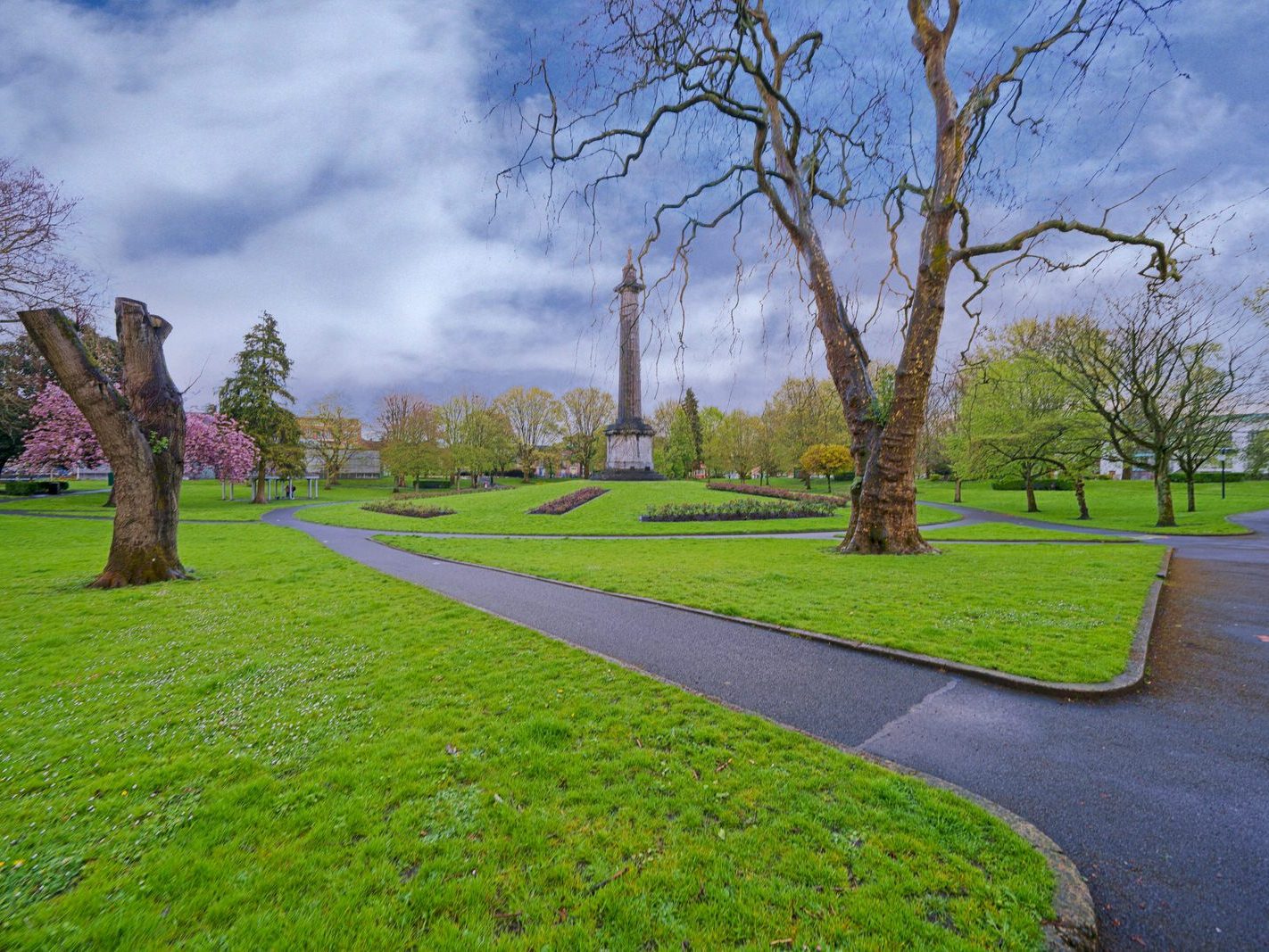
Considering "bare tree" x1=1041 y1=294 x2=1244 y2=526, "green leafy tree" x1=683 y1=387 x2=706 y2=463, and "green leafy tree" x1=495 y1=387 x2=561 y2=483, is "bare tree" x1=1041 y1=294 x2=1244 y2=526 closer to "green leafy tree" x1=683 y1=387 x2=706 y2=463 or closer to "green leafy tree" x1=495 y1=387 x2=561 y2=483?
"green leafy tree" x1=683 y1=387 x2=706 y2=463

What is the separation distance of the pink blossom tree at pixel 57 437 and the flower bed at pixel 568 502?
25582 mm

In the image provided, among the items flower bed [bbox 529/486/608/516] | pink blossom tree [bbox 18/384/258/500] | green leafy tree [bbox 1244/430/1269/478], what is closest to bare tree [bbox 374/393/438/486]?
pink blossom tree [bbox 18/384/258/500]

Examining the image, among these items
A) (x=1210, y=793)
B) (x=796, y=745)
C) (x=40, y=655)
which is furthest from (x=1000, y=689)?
(x=40, y=655)

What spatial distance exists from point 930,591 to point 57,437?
4327 cm

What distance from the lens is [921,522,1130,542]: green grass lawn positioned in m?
16.2

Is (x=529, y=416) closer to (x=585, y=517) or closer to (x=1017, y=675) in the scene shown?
(x=585, y=517)

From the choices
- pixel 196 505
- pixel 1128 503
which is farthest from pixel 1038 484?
pixel 196 505

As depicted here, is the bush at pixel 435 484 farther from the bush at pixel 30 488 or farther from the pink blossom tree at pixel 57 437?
the pink blossom tree at pixel 57 437

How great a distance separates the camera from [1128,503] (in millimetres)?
31219

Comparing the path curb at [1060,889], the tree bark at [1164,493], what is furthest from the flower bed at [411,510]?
the tree bark at [1164,493]

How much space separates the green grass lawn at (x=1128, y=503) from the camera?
21.6m

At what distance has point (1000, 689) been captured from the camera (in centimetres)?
448

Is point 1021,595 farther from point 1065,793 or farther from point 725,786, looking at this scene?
point 725,786

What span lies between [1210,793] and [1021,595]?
503cm
